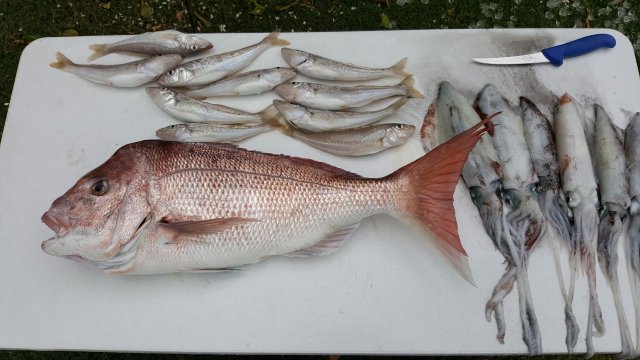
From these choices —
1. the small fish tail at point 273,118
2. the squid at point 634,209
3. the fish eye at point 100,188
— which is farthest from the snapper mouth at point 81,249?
the squid at point 634,209

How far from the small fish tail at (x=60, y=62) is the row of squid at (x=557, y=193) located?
1.41 meters

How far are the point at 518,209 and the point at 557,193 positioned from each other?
16cm

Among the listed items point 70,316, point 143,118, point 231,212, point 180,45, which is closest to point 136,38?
point 180,45

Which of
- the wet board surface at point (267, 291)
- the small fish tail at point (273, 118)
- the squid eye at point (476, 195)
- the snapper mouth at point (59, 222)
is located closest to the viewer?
the snapper mouth at point (59, 222)

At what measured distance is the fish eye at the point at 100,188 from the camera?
1471 mm

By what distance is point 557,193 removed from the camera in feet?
5.74

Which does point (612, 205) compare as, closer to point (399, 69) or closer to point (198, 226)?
point (399, 69)

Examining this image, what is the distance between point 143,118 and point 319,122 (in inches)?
26.4

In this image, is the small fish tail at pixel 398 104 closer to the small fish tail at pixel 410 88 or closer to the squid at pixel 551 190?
the small fish tail at pixel 410 88

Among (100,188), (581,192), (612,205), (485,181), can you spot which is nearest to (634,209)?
(612,205)

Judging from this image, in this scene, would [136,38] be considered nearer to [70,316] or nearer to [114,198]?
[114,198]

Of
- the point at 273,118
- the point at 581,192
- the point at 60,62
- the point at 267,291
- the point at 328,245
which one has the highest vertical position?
the point at 60,62

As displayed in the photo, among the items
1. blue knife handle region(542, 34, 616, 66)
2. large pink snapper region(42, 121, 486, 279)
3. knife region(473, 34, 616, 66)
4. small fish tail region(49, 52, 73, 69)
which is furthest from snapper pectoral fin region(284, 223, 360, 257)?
small fish tail region(49, 52, 73, 69)

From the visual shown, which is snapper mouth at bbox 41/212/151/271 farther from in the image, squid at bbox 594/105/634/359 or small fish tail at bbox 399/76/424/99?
squid at bbox 594/105/634/359
